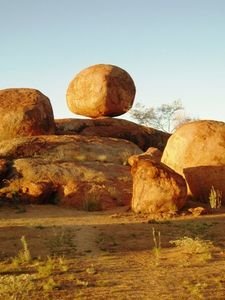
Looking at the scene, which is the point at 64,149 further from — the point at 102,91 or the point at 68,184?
the point at 102,91

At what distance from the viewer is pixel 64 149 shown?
1783cm

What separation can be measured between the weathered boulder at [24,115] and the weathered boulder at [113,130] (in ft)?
5.54

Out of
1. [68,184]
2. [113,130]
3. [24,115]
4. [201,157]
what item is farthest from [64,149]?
[201,157]

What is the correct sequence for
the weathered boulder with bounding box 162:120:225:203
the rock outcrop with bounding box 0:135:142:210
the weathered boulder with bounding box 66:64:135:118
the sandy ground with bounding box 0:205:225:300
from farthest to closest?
the weathered boulder with bounding box 66:64:135:118, the rock outcrop with bounding box 0:135:142:210, the weathered boulder with bounding box 162:120:225:203, the sandy ground with bounding box 0:205:225:300

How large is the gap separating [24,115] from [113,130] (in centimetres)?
477

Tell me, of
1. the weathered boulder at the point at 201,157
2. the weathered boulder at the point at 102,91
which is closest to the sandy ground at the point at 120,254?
the weathered boulder at the point at 201,157

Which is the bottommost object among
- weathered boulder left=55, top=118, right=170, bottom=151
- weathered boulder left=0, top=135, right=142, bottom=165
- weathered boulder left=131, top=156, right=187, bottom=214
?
Result: weathered boulder left=131, top=156, right=187, bottom=214

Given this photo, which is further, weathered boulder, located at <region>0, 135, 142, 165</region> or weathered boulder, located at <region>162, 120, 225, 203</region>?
weathered boulder, located at <region>0, 135, 142, 165</region>

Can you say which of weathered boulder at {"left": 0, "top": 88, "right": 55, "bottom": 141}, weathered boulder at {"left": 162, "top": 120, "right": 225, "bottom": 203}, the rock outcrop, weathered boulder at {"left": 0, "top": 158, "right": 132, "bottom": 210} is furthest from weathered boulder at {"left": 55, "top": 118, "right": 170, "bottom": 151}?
weathered boulder at {"left": 162, "top": 120, "right": 225, "bottom": 203}

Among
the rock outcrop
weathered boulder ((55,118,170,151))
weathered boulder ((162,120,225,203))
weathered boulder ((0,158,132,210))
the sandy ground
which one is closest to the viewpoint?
the sandy ground

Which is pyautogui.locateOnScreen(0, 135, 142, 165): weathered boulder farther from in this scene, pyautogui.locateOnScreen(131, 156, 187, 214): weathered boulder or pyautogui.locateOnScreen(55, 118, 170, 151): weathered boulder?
pyautogui.locateOnScreen(131, 156, 187, 214): weathered boulder

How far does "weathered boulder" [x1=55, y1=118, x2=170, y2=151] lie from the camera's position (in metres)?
22.0

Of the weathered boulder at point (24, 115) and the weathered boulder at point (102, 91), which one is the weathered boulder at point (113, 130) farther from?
the weathered boulder at point (24, 115)

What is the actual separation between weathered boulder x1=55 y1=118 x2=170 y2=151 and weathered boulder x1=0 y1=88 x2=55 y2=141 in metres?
1.69
